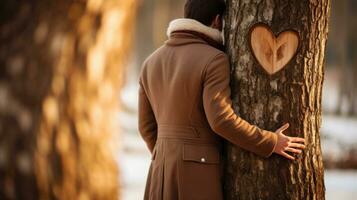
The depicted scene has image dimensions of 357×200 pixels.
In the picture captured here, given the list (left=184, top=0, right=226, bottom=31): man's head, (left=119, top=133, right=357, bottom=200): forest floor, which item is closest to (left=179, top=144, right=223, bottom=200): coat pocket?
(left=184, top=0, right=226, bottom=31): man's head

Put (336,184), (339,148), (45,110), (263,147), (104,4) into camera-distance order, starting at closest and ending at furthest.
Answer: (45,110), (104,4), (263,147), (336,184), (339,148)

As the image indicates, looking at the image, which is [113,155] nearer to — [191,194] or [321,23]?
[191,194]

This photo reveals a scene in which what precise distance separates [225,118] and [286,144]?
1.14 ft

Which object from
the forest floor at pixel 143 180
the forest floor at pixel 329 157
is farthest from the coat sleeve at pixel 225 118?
the forest floor at pixel 143 180

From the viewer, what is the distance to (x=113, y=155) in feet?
5.19

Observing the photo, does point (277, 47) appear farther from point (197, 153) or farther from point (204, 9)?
point (197, 153)

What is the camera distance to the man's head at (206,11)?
3117 millimetres

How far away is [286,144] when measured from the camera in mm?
3006

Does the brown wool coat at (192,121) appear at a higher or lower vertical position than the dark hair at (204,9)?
lower

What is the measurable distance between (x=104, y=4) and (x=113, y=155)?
0.40 meters

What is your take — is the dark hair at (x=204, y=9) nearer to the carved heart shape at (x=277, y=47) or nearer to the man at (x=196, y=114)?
the man at (x=196, y=114)

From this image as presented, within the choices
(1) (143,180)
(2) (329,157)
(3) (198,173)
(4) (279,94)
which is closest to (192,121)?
(3) (198,173)

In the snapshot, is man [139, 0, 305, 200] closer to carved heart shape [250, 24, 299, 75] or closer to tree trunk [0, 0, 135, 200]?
carved heart shape [250, 24, 299, 75]

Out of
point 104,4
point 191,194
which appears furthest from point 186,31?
point 104,4
